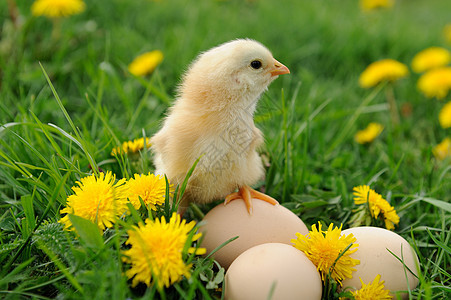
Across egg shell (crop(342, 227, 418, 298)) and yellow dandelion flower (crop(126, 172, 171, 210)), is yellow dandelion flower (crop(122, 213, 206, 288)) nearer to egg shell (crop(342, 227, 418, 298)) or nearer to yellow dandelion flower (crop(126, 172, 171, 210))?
yellow dandelion flower (crop(126, 172, 171, 210))

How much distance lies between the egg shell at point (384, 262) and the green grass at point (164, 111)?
0.08m

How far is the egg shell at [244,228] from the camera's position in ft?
4.61

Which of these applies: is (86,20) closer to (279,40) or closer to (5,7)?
(5,7)

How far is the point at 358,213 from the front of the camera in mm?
1672

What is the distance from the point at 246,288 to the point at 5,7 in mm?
3073

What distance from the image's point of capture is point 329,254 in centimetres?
134

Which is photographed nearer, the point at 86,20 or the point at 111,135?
the point at 111,135

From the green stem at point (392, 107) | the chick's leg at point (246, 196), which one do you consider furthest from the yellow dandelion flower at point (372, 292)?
the green stem at point (392, 107)

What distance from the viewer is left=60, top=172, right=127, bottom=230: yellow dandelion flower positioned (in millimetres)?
1268

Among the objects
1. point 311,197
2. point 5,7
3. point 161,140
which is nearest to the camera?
point 161,140

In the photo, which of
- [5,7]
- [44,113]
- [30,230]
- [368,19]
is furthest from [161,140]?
[368,19]

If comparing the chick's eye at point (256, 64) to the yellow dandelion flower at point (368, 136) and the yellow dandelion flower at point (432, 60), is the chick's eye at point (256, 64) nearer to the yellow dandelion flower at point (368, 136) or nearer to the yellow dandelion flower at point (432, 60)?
the yellow dandelion flower at point (368, 136)

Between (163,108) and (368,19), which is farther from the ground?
(368,19)

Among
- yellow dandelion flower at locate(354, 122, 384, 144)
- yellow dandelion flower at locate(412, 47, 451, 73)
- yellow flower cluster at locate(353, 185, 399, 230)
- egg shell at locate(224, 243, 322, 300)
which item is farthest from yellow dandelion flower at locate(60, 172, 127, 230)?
yellow dandelion flower at locate(412, 47, 451, 73)
